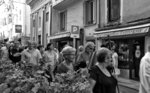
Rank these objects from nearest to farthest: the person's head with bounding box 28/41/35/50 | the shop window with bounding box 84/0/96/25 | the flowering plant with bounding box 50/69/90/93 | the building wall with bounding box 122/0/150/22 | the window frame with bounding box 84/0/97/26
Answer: the flowering plant with bounding box 50/69/90/93 → the person's head with bounding box 28/41/35/50 → the building wall with bounding box 122/0/150/22 → the window frame with bounding box 84/0/97/26 → the shop window with bounding box 84/0/96/25

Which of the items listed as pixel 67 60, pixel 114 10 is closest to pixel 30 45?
pixel 67 60

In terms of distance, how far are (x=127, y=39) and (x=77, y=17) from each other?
19.7 feet

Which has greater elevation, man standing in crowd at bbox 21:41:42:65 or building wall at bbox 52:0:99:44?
building wall at bbox 52:0:99:44

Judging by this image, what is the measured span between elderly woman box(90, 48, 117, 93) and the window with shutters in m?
8.34

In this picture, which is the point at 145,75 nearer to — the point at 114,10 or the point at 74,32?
the point at 74,32

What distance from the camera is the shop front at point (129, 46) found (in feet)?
29.3

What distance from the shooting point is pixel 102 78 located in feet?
9.96

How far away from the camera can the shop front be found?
894cm

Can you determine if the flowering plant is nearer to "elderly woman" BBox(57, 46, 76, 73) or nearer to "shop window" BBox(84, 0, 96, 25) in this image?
"elderly woman" BBox(57, 46, 76, 73)

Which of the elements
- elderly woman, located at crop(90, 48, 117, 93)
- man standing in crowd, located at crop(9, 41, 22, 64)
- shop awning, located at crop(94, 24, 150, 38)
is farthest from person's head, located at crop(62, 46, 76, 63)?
shop awning, located at crop(94, 24, 150, 38)

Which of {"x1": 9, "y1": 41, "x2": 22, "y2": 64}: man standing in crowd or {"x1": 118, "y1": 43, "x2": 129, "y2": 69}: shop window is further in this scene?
{"x1": 118, "y1": 43, "x2": 129, "y2": 69}: shop window

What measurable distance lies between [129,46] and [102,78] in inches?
297

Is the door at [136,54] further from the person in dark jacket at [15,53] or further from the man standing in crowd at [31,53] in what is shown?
the person in dark jacket at [15,53]

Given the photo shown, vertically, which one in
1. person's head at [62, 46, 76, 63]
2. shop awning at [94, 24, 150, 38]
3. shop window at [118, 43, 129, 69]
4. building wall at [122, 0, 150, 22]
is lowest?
shop window at [118, 43, 129, 69]
